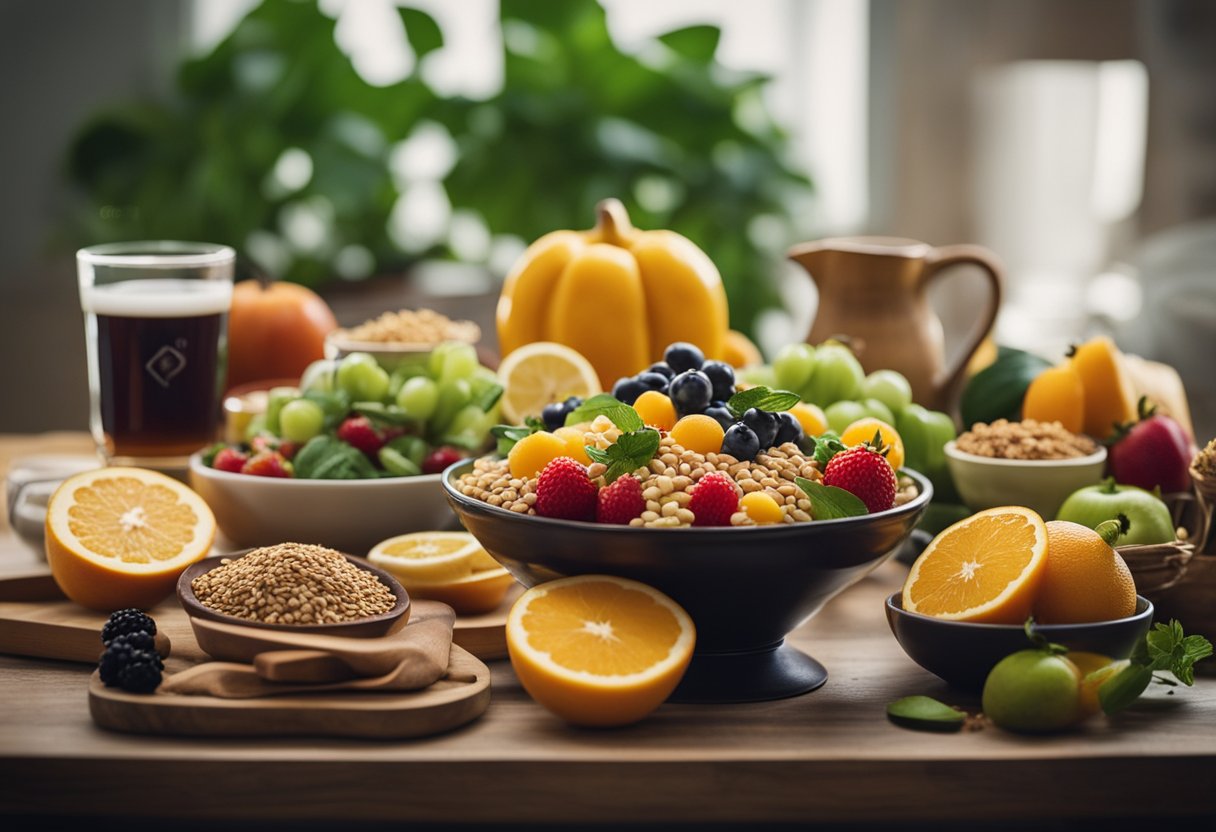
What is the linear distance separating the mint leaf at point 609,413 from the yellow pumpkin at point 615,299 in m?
0.47

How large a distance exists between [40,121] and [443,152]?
4.23 feet

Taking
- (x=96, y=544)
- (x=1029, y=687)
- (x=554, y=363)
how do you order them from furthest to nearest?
(x=554, y=363), (x=96, y=544), (x=1029, y=687)

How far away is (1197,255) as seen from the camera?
9.36ft

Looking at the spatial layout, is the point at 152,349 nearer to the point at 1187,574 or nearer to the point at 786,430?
the point at 786,430

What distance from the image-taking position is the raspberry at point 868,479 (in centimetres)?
118

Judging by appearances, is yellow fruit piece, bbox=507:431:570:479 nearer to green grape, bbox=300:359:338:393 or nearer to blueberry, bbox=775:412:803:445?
blueberry, bbox=775:412:803:445

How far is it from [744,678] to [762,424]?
0.24 metres

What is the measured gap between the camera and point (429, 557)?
1.41 meters

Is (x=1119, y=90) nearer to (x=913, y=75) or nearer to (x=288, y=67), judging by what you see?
(x=913, y=75)

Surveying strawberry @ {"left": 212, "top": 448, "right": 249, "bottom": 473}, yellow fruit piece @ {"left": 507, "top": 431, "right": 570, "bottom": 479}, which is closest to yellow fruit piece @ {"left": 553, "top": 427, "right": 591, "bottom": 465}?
yellow fruit piece @ {"left": 507, "top": 431, "right": 570, "bottom": 479}

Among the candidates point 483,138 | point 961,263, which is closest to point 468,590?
point 961,263

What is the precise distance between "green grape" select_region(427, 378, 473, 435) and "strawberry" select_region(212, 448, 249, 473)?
0.78 feet

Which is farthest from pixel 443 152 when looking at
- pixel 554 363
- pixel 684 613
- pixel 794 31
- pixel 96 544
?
A: pixel 684 613

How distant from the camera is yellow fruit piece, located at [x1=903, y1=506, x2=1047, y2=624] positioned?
46.4 inches
